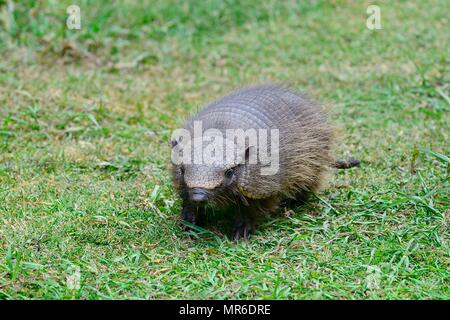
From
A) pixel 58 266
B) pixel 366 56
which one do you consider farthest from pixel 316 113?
pixel 366 56

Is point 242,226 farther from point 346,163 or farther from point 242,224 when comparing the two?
point 346,163

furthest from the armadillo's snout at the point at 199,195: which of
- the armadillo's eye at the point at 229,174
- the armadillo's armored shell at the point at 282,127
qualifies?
the armadillo's armored shell at the point at 282,127

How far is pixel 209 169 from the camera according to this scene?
5.80 m

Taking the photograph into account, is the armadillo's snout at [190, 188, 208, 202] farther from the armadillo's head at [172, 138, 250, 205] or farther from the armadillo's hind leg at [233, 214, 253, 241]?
the armadillo's hind leg at [233, 214, 253, 241]

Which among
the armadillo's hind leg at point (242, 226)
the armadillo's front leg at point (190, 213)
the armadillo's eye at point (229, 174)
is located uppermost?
the armadillo's eye at point (229, 174)

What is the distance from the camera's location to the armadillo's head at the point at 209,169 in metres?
5.79

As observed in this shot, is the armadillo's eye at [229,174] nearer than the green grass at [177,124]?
No

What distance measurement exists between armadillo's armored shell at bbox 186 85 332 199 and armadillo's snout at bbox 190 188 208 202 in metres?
0.37

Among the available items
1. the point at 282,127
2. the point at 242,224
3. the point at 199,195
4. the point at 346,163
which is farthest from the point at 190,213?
the point at 346,163

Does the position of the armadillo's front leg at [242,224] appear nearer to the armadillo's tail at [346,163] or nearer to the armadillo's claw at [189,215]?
the armadillo's claw at [189,215]

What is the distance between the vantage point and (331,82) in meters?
10.4

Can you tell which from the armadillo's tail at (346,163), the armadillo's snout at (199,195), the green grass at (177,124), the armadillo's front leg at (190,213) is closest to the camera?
the green grass at (177,124)

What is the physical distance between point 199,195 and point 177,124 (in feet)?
9.15
